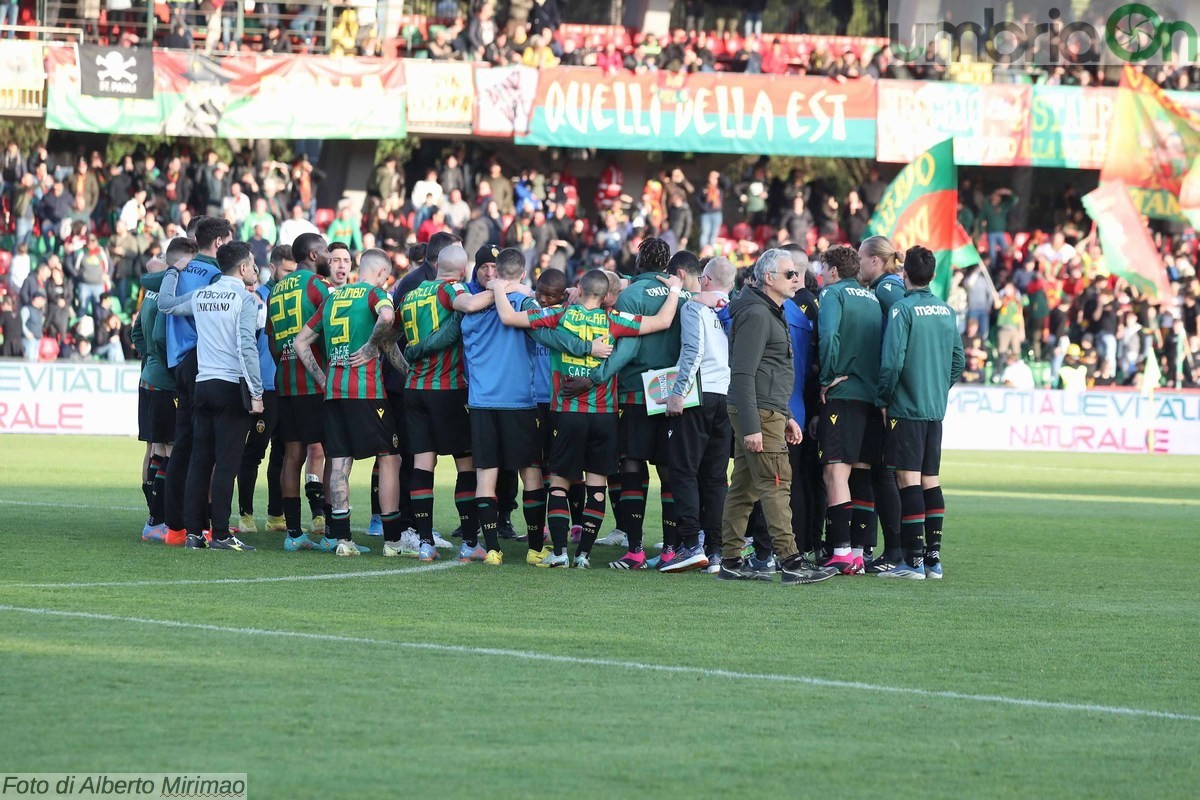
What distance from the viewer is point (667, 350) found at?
1158 centimetres

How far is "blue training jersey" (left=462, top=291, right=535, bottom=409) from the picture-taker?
11.5 m

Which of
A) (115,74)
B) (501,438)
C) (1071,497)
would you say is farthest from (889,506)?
(115,74)

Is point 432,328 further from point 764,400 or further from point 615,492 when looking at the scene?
point 764,400

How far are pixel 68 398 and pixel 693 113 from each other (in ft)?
43.9

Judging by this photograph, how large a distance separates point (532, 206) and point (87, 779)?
27.7 meters

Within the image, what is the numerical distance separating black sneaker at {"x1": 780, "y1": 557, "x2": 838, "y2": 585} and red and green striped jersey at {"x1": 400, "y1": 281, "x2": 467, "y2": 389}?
2519 millimetres

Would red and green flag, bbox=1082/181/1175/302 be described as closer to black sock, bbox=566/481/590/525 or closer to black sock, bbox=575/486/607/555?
black sock, bbox=566/481/590/525

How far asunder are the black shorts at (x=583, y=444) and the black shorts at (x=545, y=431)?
Result: 1.18 ft

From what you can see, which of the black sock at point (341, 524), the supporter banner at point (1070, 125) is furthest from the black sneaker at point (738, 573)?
the supporter banner at point (1070, 125)

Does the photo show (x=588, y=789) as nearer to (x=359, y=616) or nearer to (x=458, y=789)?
(x=458, y=789)

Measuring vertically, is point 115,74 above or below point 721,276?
above

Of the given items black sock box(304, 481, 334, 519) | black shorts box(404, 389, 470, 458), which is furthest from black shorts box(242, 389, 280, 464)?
black shorts box(404, 389, 470, 458)

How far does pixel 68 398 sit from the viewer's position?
27.0 m

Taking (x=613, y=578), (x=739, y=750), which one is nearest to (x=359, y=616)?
(x=613, y=578)
